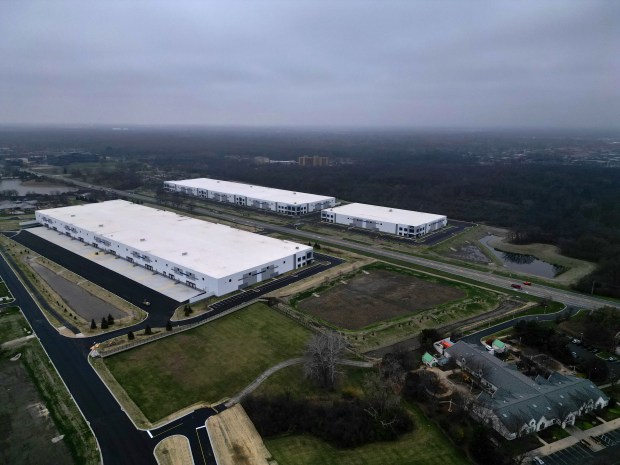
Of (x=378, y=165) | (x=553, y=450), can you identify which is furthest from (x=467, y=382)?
(x=378, y=165)

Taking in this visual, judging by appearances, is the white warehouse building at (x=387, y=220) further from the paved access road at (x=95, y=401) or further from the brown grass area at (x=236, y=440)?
the paved access road at (x=95, y=401)

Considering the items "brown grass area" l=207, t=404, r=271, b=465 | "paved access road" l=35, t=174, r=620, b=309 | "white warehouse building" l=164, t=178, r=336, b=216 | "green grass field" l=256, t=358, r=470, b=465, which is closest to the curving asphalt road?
"brown grass area" l=207, t=404, r=271, b=465

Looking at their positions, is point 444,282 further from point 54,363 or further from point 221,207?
point 221,207

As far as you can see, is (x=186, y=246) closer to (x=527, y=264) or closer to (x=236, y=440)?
(x=236, y=440)

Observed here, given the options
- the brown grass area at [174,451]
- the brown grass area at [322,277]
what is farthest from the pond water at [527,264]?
the brown grass area at [174,451]

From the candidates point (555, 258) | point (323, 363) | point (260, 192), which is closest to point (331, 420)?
point (323, 363)

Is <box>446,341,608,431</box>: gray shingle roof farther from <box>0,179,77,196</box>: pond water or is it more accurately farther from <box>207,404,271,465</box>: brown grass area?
<box>0,179,77,196</box>: pond water
